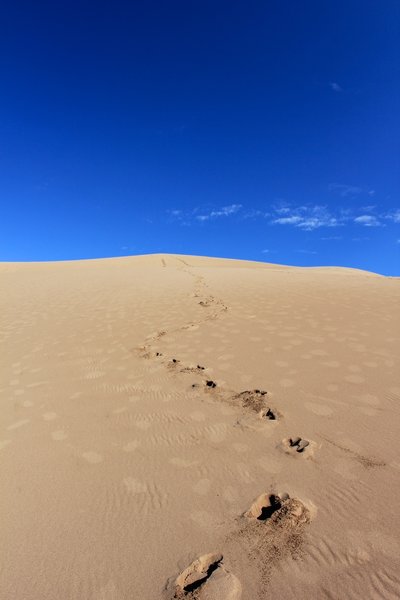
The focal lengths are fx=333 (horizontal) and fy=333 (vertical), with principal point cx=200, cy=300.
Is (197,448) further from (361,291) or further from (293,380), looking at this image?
(361,291)

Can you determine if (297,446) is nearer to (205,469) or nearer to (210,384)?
(205,469)

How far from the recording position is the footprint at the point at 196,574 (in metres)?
1.70

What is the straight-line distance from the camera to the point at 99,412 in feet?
12.1

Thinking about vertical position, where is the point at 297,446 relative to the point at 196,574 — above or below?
above

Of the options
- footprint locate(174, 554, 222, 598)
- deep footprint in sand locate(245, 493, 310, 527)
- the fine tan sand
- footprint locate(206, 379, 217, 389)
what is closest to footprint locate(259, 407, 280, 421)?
the fine tan sand

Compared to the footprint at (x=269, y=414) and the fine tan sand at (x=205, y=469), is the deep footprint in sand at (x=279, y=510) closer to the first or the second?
the fine tan sand at (x=205, y=469)

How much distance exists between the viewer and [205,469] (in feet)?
8.48

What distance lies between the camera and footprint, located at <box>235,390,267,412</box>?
11.5ft

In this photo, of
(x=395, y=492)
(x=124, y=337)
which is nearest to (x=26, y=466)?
(x=395, y=492)

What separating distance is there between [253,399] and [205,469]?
4.09 feet

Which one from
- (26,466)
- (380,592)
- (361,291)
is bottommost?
(26,466)

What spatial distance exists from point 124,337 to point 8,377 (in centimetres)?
219

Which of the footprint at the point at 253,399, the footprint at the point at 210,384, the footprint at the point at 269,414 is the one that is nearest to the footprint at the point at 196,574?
the footprint at the point at 269,414

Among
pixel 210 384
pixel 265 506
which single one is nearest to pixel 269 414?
pixel 210 384
